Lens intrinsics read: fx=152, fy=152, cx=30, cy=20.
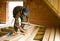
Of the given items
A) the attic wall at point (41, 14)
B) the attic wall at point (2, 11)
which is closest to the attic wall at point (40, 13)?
the attic wall at point (41, 14)

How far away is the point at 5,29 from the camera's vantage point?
4.36 m

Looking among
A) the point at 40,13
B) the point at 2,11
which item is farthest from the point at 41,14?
the point at 2,11

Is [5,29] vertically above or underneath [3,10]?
underneath

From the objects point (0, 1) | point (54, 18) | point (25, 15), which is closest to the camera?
point (25, 15)

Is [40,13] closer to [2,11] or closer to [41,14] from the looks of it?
[41,14]

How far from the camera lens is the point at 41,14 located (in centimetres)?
585

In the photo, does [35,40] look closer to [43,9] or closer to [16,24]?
[16,24]

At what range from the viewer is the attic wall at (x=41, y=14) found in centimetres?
579

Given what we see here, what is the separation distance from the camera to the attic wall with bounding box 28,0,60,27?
228 inches

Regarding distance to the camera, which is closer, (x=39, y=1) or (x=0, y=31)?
(x=0, y=31)

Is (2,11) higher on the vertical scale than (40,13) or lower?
higher

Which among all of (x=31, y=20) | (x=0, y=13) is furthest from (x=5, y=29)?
(x=0, y=13)

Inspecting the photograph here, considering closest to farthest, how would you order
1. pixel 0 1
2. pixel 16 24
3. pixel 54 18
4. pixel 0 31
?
pixel 16 24 < pixel 0 31 < pixel 54 18 < pixel 0 1

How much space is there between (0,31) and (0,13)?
2.86 m
